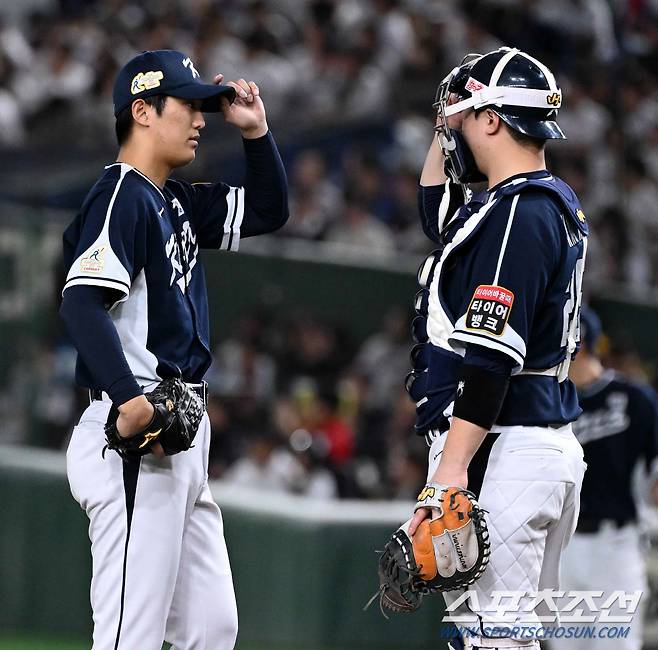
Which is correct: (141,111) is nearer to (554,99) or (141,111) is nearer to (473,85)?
(473,85)

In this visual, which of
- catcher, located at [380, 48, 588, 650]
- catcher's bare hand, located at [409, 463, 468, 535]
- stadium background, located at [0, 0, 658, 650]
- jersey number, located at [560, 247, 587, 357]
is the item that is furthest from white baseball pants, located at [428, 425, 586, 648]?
stadium background, located at [0, 0, 658, 650]

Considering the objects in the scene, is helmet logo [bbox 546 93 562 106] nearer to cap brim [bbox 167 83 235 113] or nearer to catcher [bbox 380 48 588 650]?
catcher [bbox 380 48 588 650]

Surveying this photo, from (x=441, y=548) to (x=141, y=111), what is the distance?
61.1 inches

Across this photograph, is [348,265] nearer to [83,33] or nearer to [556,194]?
[83,33]

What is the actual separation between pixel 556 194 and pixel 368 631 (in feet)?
14.4

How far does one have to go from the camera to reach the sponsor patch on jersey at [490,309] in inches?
135

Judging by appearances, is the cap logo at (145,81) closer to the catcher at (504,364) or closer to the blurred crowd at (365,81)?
the catcher at (504,364)

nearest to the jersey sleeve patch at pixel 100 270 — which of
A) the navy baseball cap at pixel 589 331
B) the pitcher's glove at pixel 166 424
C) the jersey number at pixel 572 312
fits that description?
the pitcher's glove at pixel 166 424

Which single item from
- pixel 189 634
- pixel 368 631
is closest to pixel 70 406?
pixel 368 631

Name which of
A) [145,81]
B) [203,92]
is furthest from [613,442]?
[145,81]

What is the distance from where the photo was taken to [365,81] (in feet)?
39.5

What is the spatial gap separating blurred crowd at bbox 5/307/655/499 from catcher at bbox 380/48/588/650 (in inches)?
177

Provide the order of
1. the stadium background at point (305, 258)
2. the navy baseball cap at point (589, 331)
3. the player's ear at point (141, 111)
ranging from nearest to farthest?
1. the player's ear at point (141, 111)
2. the navy baseball cap at point (589, 331)
3. the stadium background at point (305, 258)

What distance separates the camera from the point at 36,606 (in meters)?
7.62
